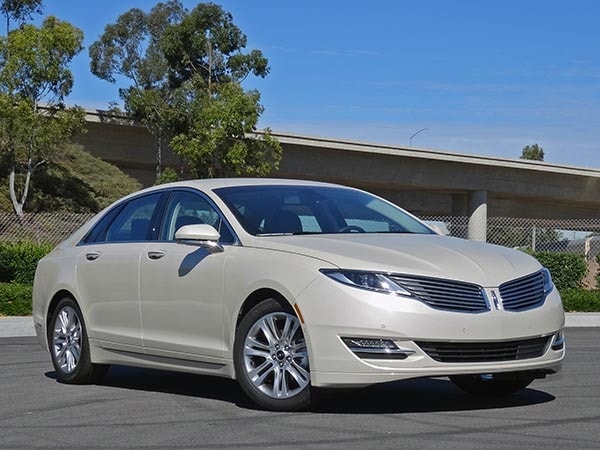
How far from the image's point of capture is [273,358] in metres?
7.34

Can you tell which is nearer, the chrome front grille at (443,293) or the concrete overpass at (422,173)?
the chrome front grille at (443,293)

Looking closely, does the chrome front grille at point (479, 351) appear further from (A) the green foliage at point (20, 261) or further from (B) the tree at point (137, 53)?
(B) the tree at point (137, 53)

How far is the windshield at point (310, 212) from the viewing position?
26.5 ft

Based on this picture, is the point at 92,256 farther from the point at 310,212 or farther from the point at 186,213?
the point at 310,212

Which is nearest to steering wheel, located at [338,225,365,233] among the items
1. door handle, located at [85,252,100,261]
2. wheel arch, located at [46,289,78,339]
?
door handle, located at [85,252,100,261]

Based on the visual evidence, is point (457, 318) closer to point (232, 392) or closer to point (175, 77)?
point (232, 392)

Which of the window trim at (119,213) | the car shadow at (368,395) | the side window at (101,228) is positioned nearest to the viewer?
the car shadow at (368,395)

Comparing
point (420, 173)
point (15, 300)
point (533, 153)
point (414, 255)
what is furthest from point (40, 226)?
point (533, 153)

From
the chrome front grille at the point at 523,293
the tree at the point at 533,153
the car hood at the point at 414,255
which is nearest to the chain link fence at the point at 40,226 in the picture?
the car hood at the point at 414,255

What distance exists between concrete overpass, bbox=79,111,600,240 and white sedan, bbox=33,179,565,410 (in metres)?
42.6

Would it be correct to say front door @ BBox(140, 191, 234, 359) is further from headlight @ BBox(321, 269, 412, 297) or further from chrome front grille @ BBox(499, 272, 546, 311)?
chrome front grille @ BBox(499, 272, 546, 311)

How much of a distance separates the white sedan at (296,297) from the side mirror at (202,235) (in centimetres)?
1

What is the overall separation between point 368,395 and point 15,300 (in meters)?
11.2

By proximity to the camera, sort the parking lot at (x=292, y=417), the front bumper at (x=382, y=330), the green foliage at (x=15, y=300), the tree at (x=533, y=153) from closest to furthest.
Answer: the parking lot at (x=292, y=417) < the front bumper at (x=382, y=330) < the green foliage at (x=15, y=300) < the tree at (x=533, y=153)
